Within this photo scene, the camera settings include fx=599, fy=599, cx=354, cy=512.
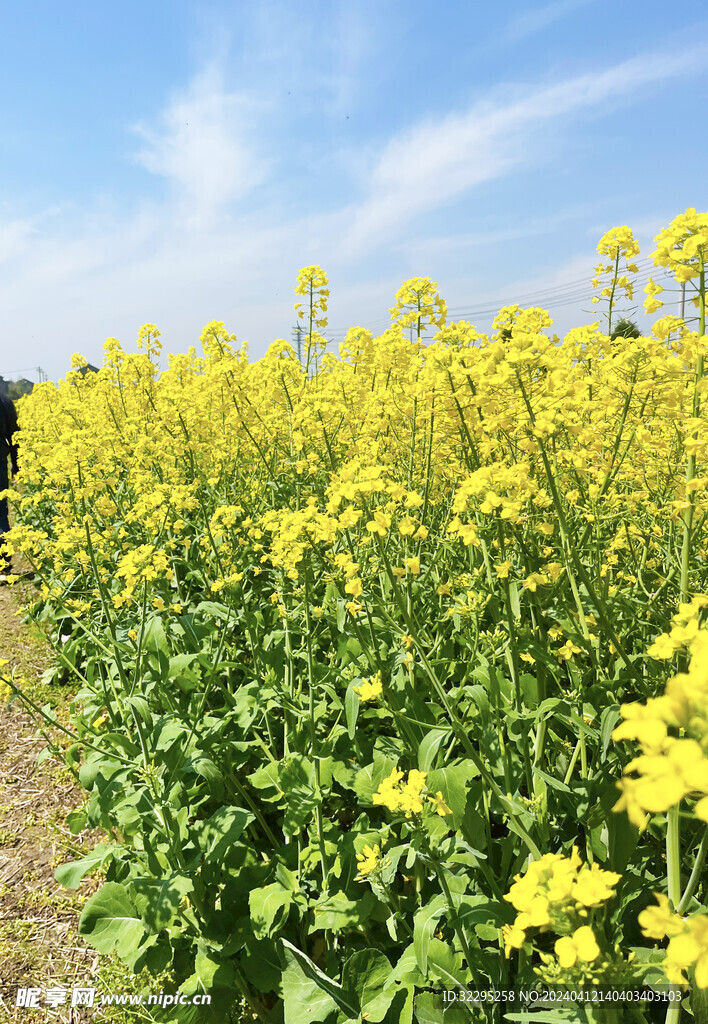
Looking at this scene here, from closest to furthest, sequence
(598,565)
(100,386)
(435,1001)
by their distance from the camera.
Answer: (435,1001) < (598,565) < (100,386)

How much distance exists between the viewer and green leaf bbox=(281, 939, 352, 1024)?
177 cm

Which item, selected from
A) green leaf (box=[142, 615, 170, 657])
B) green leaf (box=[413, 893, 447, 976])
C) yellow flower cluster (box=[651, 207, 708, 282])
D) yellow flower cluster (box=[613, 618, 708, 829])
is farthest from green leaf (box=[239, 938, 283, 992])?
yellow flower cluster (box=[651, 207, 708, 282])

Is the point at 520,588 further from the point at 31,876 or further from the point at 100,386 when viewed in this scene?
the point at 100,386

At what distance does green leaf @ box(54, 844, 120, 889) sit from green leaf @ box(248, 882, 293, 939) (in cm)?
61

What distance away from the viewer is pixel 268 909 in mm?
1987

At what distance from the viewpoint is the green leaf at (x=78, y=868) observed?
2.14m

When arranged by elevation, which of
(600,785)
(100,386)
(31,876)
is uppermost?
(100,386)

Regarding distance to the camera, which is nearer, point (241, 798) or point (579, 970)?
point (579, 970)

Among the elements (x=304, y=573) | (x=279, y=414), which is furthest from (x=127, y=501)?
(x=304, y=573)

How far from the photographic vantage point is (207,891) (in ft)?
7.62

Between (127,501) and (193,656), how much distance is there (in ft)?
10.0

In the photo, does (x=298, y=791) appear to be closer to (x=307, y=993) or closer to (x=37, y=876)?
(x=307, y=993)

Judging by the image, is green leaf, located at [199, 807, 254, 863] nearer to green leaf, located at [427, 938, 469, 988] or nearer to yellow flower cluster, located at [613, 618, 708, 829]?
green leaf, located at [427, 938, 469, 988]

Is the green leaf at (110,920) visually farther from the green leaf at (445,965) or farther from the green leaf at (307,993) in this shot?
the green leaf at (445,965)
